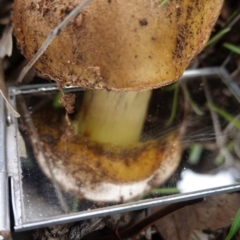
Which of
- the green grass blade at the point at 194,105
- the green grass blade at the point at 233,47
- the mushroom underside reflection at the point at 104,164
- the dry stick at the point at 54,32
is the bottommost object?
the mushroom underside reflection at the point at 104,164

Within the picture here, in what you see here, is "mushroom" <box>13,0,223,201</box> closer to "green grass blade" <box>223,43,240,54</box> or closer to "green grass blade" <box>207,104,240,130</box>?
"green grass blade" <box>207,104,240,130</box>

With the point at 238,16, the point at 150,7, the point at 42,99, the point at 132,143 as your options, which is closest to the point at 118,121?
the point at 132,143

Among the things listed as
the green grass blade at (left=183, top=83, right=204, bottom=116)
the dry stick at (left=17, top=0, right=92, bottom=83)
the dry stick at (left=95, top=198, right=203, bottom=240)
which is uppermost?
the green grass blade at (left=183, top=83, right=204, bottom=116)

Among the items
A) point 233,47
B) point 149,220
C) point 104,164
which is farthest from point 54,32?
point 233,47

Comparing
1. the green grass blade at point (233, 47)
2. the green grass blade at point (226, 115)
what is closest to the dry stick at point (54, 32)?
the green grass blade at point (226, 115)

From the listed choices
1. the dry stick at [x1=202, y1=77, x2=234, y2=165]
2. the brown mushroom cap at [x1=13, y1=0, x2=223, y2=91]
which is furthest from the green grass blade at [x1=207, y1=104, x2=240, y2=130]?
the brown mushroom cap at [x1=13, y1=0, x2=223, y2=91]

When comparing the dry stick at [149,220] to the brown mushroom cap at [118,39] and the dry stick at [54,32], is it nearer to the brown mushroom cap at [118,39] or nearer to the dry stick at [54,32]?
the brown mushroom cap at [118,39]
